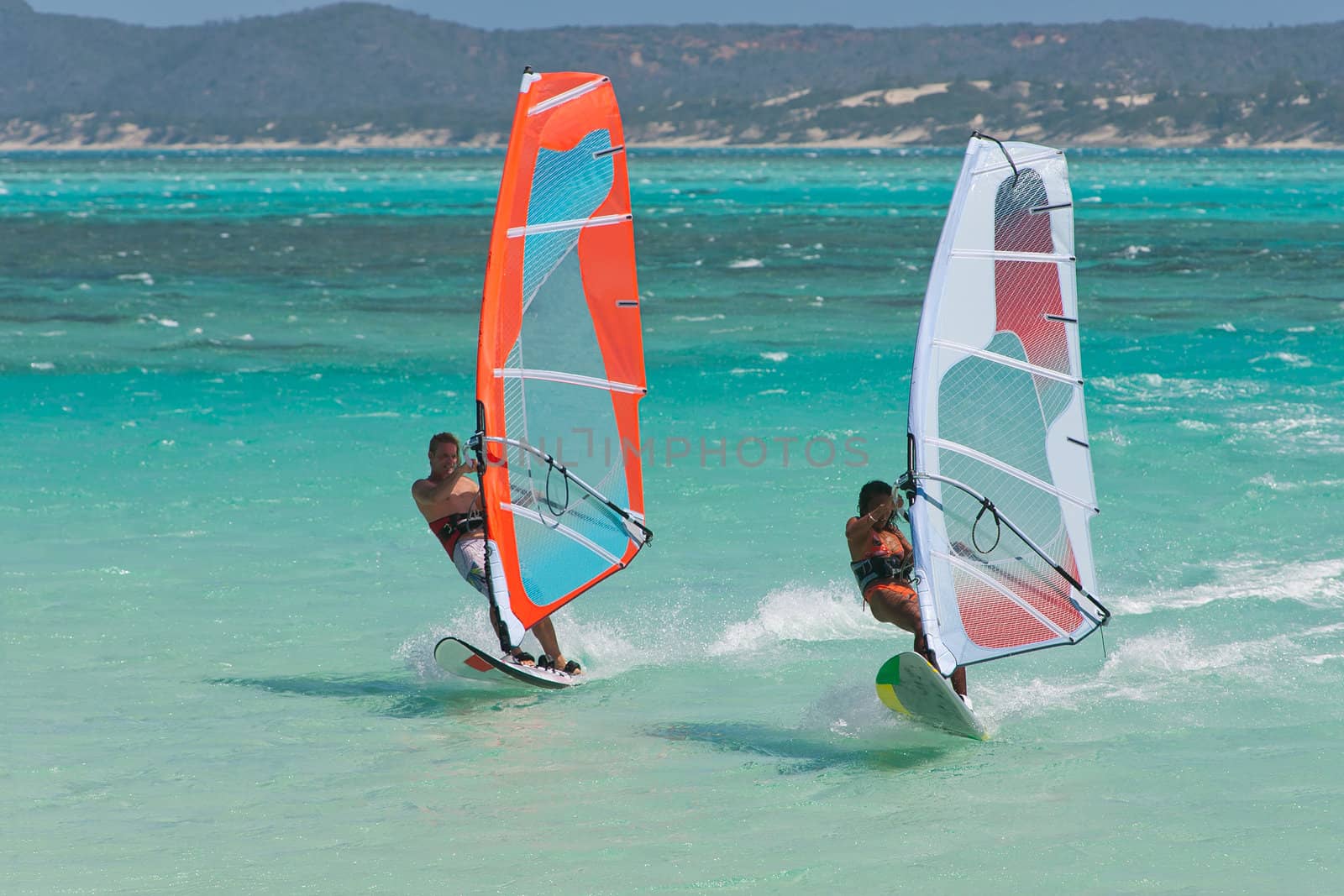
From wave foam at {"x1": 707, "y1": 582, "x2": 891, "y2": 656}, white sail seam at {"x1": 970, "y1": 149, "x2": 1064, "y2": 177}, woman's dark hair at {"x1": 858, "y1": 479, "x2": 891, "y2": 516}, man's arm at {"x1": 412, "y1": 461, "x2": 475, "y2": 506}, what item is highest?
white sail seam at {"x1": 970, "y1": 149, "x2": 1064, "y2": 177}

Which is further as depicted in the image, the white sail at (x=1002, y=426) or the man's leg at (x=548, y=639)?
the man's leg at (x=548, y=639)

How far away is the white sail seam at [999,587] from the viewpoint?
7355 mm

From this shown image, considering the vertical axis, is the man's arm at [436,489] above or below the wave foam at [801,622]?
above

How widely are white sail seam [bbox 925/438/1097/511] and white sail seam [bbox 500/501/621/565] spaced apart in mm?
2364

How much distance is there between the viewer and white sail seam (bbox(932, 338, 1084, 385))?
7277mm

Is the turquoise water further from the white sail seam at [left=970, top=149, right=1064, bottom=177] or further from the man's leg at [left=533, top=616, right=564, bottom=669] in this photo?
the white sail seam at [left=970, top=149, right=1064, bottom=177]

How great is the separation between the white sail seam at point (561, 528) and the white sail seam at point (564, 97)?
207 centimetres

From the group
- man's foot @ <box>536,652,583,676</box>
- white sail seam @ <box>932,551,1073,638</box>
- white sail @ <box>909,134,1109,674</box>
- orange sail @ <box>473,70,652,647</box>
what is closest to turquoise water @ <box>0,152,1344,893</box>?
man's foot @ <box>536,652,583,676</box>

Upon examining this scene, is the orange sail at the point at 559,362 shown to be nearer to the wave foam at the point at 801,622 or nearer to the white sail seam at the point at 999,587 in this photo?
the wave foam at the point at 801,622

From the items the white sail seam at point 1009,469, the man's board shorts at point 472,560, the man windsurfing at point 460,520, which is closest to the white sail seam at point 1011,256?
the white sail seam at point 1009,469

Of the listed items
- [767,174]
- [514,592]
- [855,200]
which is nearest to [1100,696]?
[514,592]

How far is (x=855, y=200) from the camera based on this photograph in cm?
6962

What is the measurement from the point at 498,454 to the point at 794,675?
7.23 feet

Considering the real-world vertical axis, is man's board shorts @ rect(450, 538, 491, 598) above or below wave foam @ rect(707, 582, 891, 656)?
above
